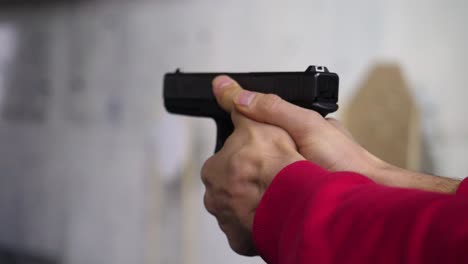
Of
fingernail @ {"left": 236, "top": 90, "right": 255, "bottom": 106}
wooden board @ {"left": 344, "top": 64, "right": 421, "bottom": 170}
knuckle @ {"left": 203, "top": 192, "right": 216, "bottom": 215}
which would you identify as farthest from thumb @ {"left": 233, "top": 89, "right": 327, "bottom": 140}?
wooden board @ {"left": 344, "top": 64, "right": 421, "bottom": 170}

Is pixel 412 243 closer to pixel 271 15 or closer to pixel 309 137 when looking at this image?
pixel 309 137

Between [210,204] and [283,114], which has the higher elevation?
[283,114]

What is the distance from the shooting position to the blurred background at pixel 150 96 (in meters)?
0.87

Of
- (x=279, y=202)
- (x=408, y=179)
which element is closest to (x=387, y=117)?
(x=408, y=179)

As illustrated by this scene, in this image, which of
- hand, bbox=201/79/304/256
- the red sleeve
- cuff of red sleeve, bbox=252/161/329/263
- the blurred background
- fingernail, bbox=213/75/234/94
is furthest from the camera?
the blurred background

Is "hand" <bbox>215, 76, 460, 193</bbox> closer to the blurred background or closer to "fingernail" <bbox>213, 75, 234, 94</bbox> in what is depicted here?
"fingernail" <bbox>213, 75, 234, 94</bbox>

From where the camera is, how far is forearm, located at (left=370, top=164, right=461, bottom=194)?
1.69ft

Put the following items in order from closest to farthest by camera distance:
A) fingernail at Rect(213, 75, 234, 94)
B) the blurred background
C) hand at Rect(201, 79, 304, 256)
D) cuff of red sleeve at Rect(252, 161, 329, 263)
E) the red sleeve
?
the red sleeve → cuff of red sleeve at Rect(252, 161, 329, 263) → hand at Rect(201, 79, 304, 256) → fingernail at Rect(213, 75, 234, 94) → the blurred background

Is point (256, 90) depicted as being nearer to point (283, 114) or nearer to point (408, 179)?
point (283, 114)

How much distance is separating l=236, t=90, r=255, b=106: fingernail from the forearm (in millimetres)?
156

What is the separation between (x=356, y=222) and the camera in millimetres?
288

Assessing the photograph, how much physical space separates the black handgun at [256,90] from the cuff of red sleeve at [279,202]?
0.18 meters

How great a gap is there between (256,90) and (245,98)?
38 mm

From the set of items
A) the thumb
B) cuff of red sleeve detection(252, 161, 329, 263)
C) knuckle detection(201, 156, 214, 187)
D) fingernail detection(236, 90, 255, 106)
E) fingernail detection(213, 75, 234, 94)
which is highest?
fingernail detection(213, 75, 234, 94)
